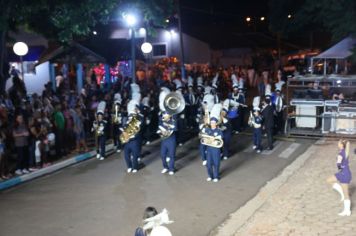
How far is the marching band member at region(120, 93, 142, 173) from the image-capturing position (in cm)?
1295

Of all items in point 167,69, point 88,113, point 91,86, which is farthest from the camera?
point 167,69

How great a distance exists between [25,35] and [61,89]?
5.82 metres

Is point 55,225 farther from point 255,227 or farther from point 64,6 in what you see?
point 64,6

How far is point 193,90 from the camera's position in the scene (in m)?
20.0

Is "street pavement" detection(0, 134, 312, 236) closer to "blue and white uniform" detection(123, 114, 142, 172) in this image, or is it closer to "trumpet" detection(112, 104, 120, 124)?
"blue and white uniform" detection(123, 114, 142, 172)

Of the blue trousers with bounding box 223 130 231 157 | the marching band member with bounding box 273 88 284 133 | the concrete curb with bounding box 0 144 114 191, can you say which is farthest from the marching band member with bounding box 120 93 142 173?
the marching band member with bounding box 273 88 284 133

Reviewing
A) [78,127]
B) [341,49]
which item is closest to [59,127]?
[78,127]

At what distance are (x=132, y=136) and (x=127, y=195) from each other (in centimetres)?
211

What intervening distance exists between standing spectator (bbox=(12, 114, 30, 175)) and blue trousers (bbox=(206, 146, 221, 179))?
15.4 ft

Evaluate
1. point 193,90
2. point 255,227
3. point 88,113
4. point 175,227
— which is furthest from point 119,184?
point 193,90

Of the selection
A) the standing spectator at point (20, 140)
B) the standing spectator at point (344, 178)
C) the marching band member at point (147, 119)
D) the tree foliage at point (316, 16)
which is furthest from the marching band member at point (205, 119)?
the tree foliage at point (316, 16)

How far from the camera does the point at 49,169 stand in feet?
44.3

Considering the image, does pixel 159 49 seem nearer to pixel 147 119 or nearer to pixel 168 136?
pixel 147 119

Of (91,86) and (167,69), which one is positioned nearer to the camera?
(91,86)
